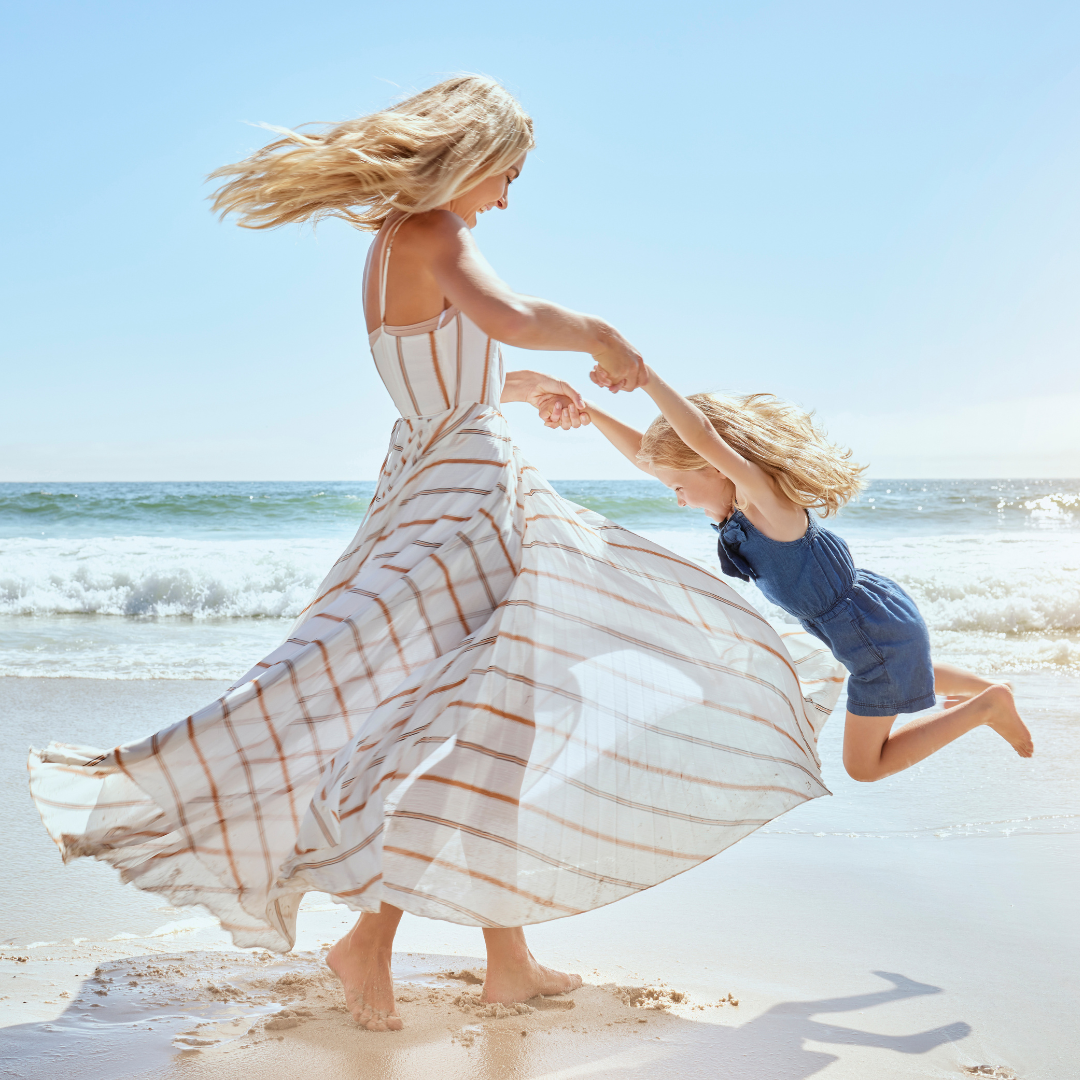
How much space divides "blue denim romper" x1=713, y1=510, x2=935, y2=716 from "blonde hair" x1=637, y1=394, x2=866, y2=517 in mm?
132

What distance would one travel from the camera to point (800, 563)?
2580 mm

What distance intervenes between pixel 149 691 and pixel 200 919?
3.42 metres

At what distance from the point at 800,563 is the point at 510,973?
131 cm

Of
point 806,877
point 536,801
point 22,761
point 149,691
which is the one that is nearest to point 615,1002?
point 536,801

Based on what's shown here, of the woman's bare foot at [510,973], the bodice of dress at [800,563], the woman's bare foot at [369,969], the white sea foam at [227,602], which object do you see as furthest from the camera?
the white sea foam at [227,602]

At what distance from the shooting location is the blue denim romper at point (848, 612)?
8.50ft

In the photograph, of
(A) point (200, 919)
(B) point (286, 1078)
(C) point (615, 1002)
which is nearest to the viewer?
(B) point (286, 1078)

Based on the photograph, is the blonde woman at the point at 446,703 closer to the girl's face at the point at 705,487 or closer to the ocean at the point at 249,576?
the girl's face at the point at 705,487

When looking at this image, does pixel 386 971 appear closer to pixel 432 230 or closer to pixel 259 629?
pixel 432 230

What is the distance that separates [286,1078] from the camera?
5.74 feet

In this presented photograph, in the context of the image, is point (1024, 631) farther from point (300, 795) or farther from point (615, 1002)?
point (300, 795)

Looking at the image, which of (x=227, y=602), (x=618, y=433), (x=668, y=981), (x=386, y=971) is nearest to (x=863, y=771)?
(x=668, y=981)

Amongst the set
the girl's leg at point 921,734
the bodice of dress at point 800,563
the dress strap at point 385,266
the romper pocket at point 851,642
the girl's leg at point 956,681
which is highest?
the dress strap at point 385,266

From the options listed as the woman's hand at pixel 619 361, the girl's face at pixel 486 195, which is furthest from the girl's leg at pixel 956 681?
the girl's face at pixel 486 195
